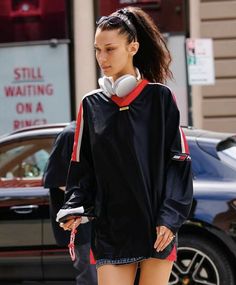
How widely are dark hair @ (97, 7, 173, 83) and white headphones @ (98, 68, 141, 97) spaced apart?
164 mm

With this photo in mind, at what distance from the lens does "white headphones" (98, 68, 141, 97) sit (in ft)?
10.3

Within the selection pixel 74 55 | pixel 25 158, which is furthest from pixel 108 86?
pixel 74 55

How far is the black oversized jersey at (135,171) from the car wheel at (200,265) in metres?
2.48

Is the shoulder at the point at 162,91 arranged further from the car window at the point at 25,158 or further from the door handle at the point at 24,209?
the car window at the point at 25,158

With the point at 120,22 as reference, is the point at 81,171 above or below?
below

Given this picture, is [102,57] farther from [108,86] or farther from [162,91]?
[162,91]

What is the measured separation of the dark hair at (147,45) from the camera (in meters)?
3.25

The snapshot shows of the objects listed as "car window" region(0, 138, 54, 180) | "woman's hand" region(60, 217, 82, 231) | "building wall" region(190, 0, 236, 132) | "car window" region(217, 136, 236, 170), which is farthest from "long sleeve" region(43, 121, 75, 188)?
"building wall" region(190, 0, 236, 132)

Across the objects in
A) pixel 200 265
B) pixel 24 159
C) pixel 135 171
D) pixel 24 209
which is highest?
pixel 135 171

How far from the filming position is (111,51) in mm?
3154

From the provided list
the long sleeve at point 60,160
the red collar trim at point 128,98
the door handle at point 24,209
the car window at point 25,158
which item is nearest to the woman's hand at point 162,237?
the red collar trim at point 128,98

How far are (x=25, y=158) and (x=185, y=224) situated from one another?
1688 millimetres

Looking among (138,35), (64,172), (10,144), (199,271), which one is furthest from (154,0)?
(138,35)

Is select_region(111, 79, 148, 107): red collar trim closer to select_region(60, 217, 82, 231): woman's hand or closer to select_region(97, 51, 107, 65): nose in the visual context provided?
select_region(97, 51, 107, 65): nose
